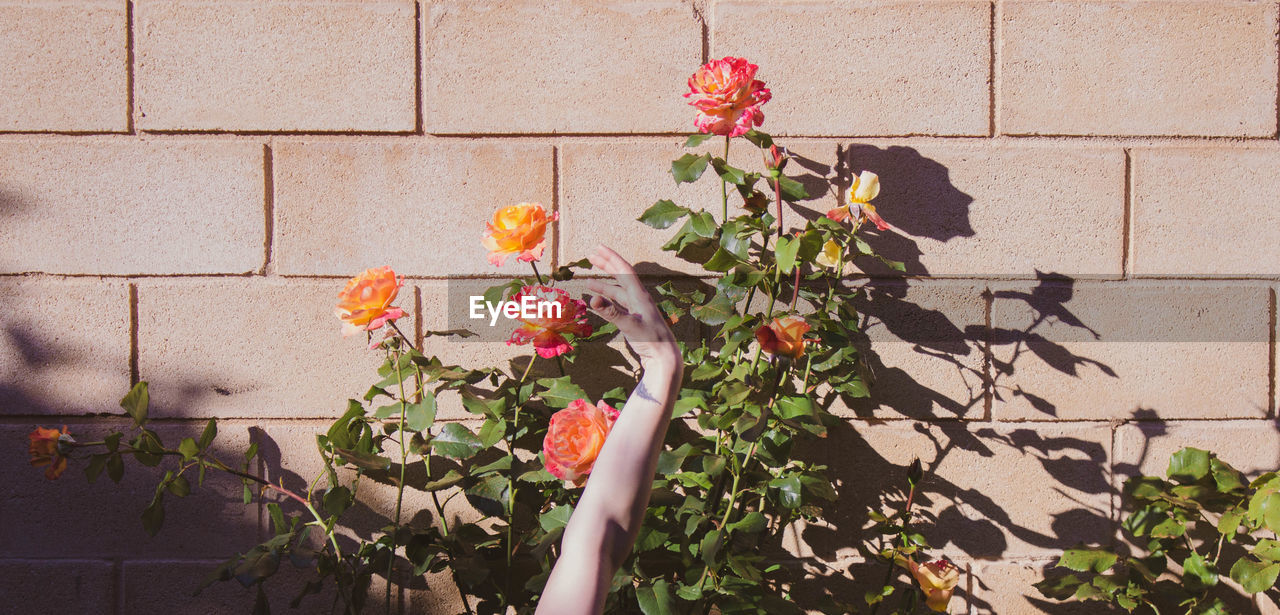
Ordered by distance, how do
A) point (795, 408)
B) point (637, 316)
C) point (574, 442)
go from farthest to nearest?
point (795, 408), point (574, 442), point (637, 316)

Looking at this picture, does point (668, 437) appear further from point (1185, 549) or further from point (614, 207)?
point (1185, 549)

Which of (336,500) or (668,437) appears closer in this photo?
(336,500)

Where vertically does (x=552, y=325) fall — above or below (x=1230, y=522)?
above

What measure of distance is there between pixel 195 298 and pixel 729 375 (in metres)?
1.34

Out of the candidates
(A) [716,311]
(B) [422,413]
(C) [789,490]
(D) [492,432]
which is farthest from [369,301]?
(C) [789,490]

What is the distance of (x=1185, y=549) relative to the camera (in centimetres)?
188

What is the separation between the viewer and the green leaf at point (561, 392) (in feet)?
5.49

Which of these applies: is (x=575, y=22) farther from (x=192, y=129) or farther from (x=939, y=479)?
(x=939, y=479)

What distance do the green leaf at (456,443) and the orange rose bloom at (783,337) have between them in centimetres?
66

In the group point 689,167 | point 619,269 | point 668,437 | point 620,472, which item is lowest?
point 668,437

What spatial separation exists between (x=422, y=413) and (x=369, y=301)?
273mm

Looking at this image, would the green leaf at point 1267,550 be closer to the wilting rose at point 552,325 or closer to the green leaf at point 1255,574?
the green leaf at point 1255,574

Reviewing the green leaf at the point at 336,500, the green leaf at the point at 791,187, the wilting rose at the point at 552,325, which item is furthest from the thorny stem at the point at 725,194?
the green leaf at the point at 336,500

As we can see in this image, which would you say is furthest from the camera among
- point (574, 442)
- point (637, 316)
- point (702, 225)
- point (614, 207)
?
point (614, 207)
